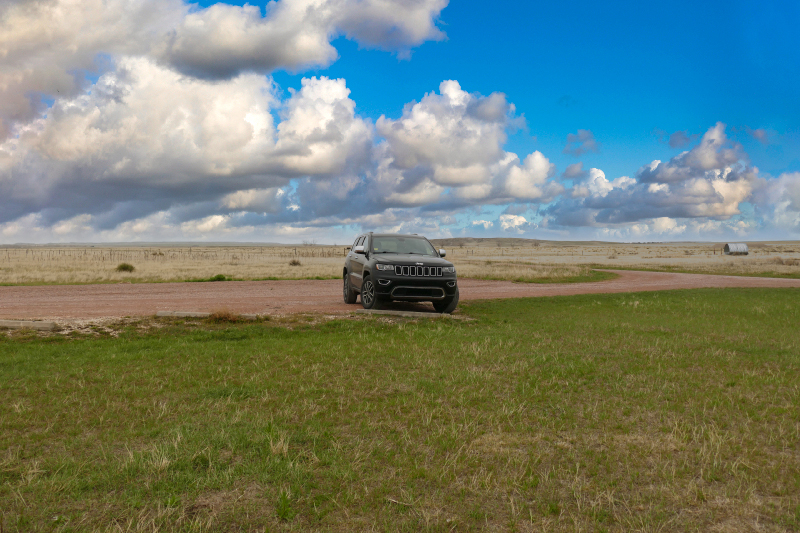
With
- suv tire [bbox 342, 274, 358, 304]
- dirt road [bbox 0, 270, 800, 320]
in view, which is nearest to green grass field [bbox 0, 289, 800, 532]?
dirt road [bbox 0, 270, 800, 320]

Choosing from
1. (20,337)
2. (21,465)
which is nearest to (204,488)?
(21,465)

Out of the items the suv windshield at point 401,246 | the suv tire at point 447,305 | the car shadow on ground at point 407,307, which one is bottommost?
the car shadow on ground at point 407,307

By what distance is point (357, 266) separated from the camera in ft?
50.8

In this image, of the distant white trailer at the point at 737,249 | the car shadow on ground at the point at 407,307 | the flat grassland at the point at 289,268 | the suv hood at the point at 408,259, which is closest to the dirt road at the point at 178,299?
the car shadow on ground at the point at 407,307

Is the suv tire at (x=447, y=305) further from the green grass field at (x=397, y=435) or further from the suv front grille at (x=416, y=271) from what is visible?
→ the green grass field at (x=397, y=435)

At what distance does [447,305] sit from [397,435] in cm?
914

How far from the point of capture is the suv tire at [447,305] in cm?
1401

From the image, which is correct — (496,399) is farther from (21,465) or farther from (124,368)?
(124,368)

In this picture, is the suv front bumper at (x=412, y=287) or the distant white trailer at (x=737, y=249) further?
the distant white trailer at (x=737, y=249)

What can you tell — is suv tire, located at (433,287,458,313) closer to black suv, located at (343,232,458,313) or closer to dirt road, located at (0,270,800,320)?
black suv, located at (343,232,458,313)

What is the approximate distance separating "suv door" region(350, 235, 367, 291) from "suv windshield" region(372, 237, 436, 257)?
57cm

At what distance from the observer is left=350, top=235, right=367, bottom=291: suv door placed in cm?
1504

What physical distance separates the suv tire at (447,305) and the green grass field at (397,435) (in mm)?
3789

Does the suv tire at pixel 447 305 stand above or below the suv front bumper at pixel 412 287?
below
